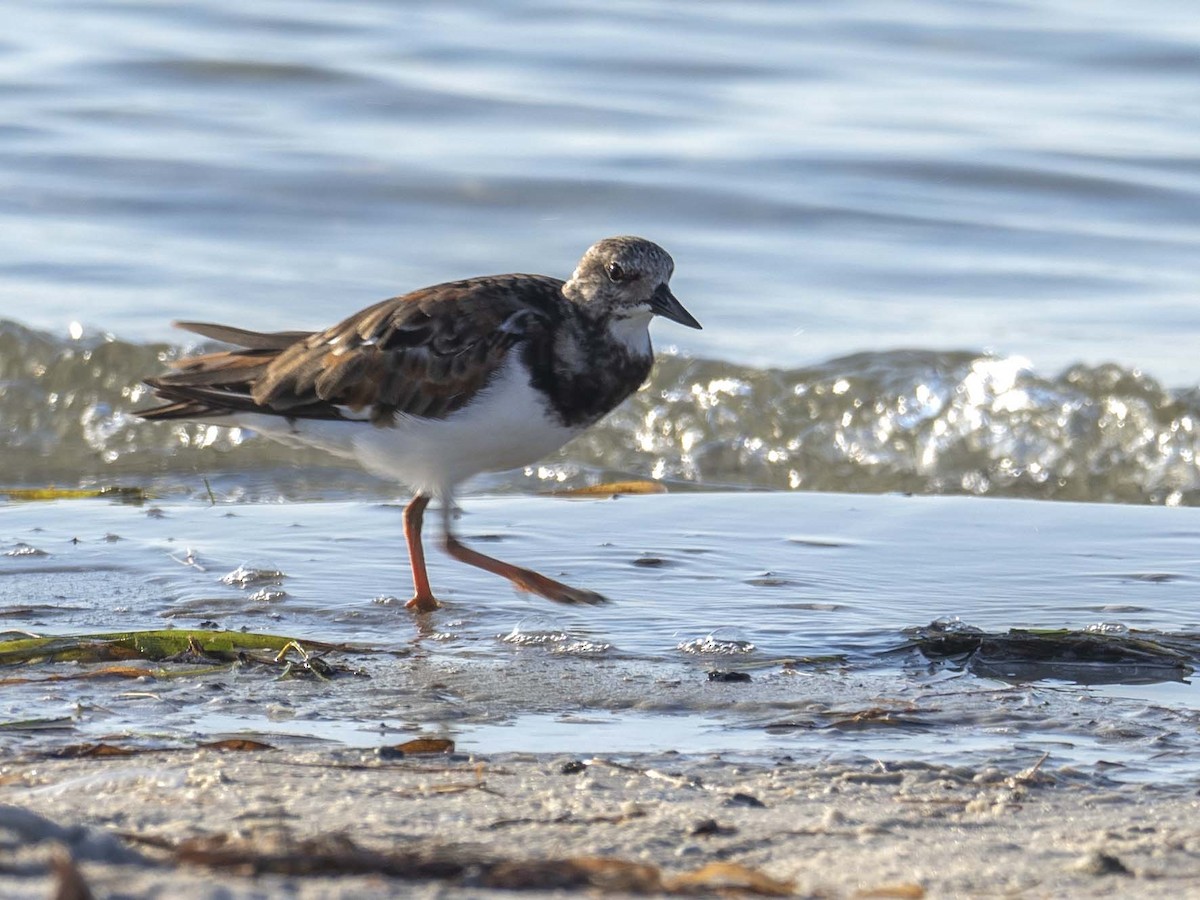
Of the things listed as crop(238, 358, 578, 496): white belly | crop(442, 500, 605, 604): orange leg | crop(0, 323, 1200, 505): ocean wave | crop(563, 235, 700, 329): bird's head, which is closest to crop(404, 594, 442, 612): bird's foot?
crop(442, 500, 605, 604): orange leg

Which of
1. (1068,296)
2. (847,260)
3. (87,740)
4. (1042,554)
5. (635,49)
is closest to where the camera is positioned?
(87,740)

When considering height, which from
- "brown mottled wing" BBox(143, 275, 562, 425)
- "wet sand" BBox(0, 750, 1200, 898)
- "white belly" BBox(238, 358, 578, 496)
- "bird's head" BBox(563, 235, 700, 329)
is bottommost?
"wet sand" BBox(0, 750, 1200, 898)

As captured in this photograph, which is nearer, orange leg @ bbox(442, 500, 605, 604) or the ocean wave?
orange leg @ bbox(442, 500, 605, 604)

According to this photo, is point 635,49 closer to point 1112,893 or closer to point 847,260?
point 847,260

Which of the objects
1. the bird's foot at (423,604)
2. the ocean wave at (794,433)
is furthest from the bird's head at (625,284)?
the ocean wave at (794,433)

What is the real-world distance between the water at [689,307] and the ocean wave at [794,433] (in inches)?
0.7

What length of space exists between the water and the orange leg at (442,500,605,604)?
69 millimetres

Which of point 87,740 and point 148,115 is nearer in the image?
point 87,740

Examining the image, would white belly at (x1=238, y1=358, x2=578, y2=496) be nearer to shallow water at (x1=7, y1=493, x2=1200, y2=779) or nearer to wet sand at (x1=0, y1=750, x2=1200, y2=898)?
shallow water at (x1=7, y1=493, x2=1200, y2=779)

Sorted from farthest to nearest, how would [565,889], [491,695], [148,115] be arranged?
[148,115]
[491,695]
[565,889]

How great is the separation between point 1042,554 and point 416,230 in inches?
209

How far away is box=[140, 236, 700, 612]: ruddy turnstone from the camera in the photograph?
4.49 meters

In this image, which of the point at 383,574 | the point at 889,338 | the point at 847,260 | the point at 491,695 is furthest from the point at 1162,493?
the point at 491,695

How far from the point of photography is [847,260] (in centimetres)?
916
